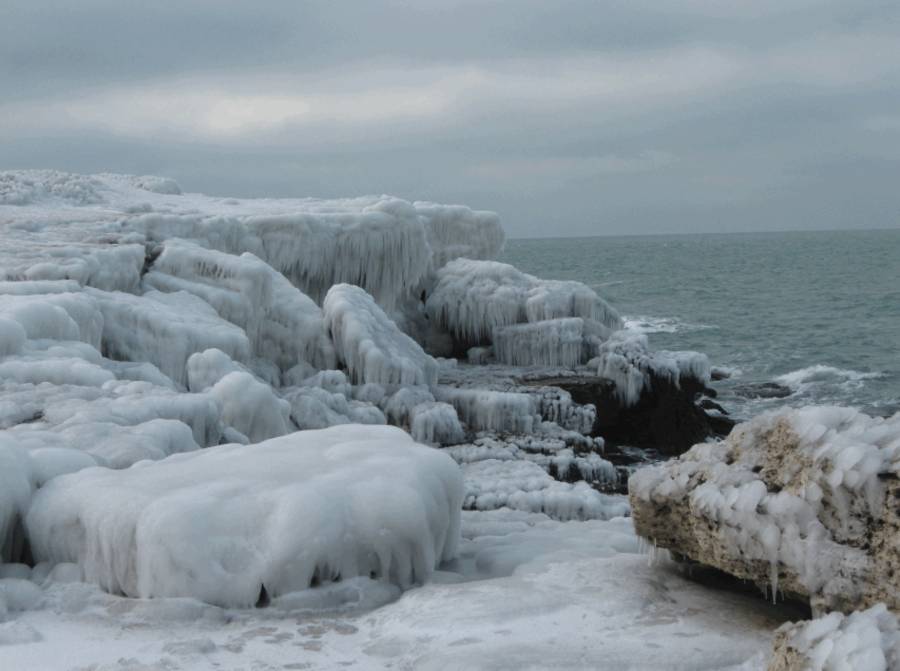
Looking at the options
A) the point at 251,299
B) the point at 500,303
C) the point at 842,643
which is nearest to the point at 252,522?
the point at 842,643

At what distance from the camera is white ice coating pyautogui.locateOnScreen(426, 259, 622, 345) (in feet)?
87.2

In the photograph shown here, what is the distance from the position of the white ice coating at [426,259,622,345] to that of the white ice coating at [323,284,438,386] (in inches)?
244

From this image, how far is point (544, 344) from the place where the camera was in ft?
83.4

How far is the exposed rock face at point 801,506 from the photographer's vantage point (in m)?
5.43

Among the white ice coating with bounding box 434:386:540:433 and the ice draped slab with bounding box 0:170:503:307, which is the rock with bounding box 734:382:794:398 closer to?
the ice draped slab with bounding box 0:170:503:307

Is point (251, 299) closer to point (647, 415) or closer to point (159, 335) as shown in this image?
point (159, 335)

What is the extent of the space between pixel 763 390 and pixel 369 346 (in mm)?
16980

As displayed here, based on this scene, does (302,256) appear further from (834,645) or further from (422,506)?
(834,645)

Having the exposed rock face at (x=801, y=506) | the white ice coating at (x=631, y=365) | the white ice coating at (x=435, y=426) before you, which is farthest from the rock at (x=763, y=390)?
the exposed rock face at (x=801, y=506)

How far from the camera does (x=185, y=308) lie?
1820cm

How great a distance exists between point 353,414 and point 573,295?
10778 millimetres

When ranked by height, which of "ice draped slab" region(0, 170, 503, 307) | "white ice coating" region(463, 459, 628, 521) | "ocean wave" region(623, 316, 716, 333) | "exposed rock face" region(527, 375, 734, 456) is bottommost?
"ocean wave" region(623, 316, 716, 333)

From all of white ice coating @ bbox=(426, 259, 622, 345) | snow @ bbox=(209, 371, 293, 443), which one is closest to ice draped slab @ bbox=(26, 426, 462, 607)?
snow @ bbox=(209, 371, 293, 443)

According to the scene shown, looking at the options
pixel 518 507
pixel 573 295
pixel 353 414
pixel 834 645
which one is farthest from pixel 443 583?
pixel 573 295
